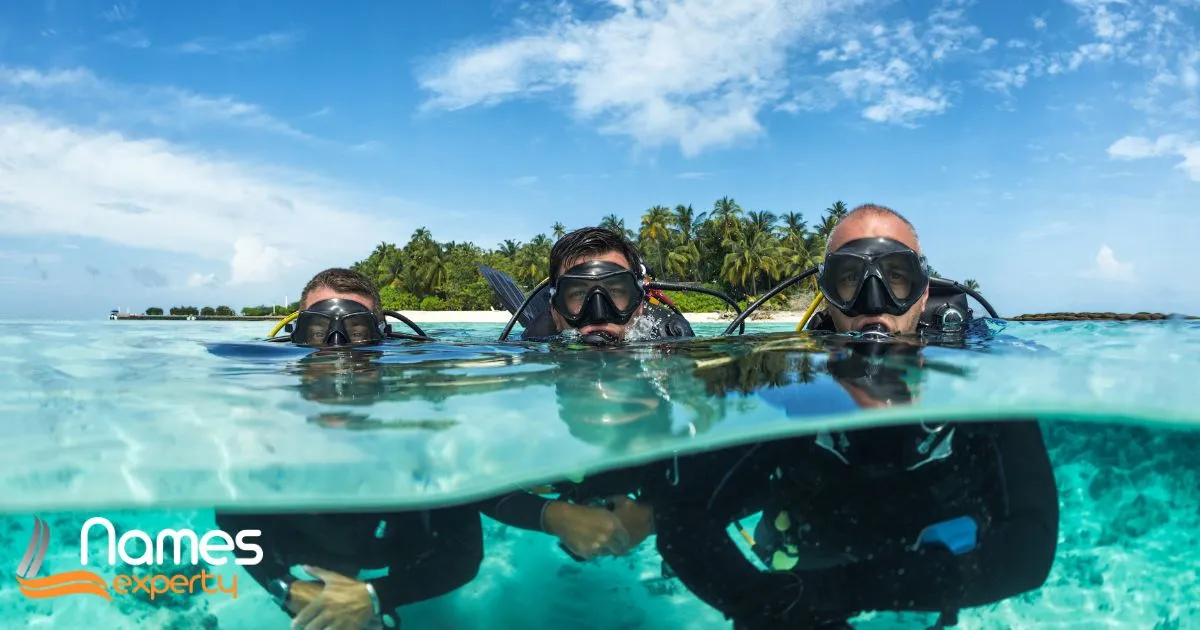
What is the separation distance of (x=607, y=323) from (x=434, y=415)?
1717 mm

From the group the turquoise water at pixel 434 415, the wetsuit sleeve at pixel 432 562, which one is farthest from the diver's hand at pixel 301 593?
the turquoise water at pixel 434 415

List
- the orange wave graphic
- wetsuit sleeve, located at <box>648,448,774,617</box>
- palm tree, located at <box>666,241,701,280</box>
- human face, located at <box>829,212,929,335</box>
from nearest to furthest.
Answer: wetsuit sleeve, located at <box>648,448,774,617</box>
human face, located at <box>829,212,929,335</box>
the orange wave graphic
palm tree, located at <box>666,241,701,280</box>

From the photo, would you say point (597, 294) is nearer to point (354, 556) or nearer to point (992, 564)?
point (354, 556)

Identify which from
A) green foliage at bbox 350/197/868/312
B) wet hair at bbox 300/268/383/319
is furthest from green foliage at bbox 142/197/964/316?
wet hair at bbox 300/268/383/319

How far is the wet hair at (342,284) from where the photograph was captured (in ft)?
17.6

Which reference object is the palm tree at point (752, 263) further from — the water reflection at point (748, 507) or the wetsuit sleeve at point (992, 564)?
the wetsuit sleeve at point (992, 564)

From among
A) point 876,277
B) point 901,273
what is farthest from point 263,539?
point 901,273

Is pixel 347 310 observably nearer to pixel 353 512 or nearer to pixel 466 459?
pixel 353 512

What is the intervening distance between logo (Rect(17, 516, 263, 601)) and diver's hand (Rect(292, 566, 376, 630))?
567 mm

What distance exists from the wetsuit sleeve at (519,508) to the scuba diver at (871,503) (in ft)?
2.36

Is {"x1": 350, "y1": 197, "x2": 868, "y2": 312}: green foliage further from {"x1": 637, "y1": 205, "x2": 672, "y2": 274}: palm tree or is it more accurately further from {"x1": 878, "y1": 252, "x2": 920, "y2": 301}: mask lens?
{"x1": 878, "y1": 252, "x2": 920, "y2": 301}: mask lens

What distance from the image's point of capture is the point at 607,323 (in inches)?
187

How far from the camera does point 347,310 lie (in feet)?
16.9

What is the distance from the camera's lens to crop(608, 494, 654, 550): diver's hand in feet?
12.1
